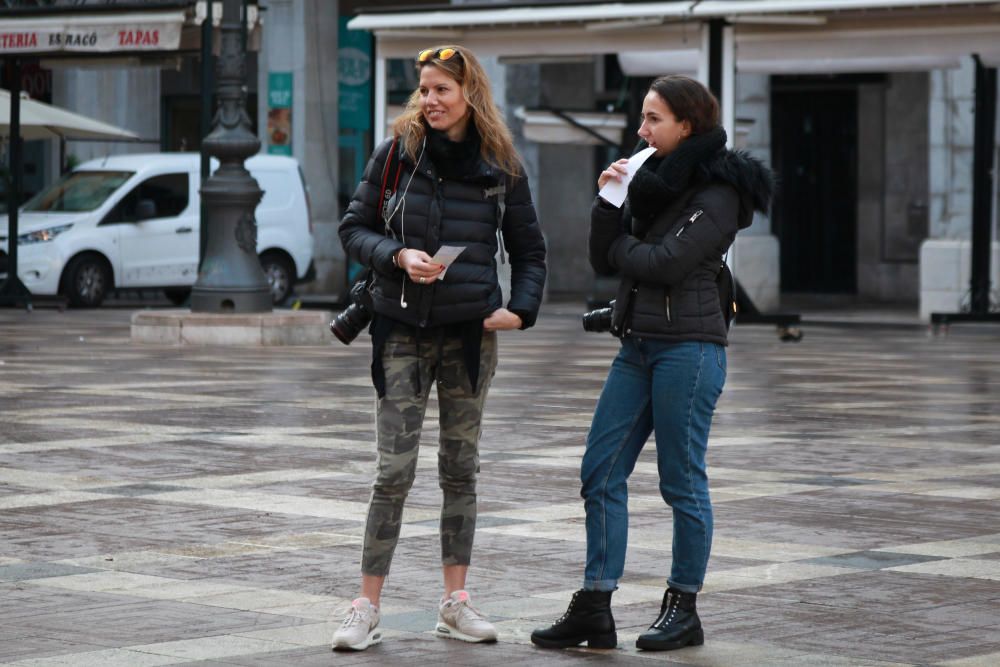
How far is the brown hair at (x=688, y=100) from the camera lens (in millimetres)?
6031

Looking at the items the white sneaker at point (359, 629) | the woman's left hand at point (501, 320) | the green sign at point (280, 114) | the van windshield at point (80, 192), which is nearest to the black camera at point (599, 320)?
the woman's left hand at point (501, 320)

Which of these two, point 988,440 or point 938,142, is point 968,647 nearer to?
point 988,440

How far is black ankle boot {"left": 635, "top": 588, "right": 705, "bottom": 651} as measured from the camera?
581 cm

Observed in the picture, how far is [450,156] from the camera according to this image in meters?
6.07

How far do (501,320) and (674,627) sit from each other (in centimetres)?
99

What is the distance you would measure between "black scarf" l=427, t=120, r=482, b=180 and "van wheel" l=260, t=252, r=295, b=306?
826 inches

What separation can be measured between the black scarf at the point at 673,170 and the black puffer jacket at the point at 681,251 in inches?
1.2

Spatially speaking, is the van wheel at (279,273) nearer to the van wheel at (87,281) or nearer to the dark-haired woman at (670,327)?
the van wheel at (87,281)

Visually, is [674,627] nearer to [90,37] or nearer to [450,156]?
[450,156]

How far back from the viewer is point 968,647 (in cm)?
579

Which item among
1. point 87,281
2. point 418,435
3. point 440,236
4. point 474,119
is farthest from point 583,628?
point 87,281

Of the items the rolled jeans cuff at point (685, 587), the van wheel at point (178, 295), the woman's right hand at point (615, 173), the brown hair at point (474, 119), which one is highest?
the brown hair at point (474, 119)

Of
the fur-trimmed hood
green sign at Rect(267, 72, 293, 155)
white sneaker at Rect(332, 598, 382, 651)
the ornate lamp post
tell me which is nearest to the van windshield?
green sign at Rect(267, 72, 293, 155)

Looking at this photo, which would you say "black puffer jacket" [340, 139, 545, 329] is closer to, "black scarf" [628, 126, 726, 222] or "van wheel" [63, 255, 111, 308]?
"black scarf" [628, 126, 726, 222]
